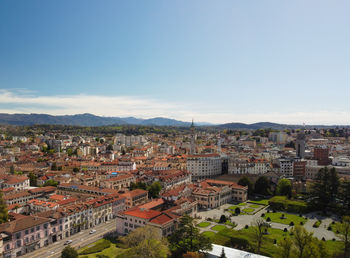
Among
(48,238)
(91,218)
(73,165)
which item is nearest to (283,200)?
(91,218)

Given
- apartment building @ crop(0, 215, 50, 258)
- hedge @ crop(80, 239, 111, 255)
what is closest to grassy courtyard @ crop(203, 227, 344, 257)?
hedge @ crop(80, 239, 111, 255)

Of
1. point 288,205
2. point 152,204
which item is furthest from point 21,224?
point 288,205

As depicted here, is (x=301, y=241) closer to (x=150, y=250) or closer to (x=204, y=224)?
(x=150, y=250)

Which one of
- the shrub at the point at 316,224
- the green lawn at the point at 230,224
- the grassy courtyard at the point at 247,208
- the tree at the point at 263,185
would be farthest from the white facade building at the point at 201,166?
the shrub at the point at 316,224

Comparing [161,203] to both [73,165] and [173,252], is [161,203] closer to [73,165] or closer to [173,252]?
[173,252]

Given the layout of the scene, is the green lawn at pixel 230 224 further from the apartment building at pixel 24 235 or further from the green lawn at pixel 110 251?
the apartment building at pixel 24 235

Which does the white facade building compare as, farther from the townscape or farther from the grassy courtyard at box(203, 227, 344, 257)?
the grassy courtyard at box(203, 227, 344, 257)
